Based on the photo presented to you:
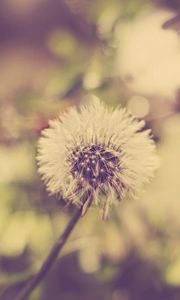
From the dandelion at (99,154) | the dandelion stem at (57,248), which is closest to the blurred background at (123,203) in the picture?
the dandelion stem at (57,248)

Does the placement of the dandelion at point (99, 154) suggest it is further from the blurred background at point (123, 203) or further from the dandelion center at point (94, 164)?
the blurred background at point (123, 203)

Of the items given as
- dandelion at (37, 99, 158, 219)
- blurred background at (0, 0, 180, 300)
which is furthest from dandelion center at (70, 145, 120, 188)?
blurred background at (0, 0, 180, 300)

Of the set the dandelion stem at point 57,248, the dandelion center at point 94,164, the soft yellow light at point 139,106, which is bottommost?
the dandelion stem at point 57,248

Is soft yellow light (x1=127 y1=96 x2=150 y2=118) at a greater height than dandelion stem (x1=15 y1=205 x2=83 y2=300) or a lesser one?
greater

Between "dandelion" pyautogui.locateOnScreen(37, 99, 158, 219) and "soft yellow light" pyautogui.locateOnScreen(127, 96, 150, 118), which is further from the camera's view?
"soft yellow light" pyautogui.locateOnScreen(127, 96, 150, 118)

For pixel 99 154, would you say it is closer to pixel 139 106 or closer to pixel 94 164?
pixel 94 164

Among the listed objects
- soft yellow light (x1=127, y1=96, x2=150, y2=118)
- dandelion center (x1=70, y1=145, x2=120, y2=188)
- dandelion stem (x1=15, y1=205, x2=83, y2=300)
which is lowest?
dandelion stem (x1=15, y1=205, x2=83, y2=300)

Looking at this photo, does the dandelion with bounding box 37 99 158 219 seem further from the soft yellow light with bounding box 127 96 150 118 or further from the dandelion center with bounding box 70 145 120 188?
the soft yellow light with bounding box 127 96 150 118
